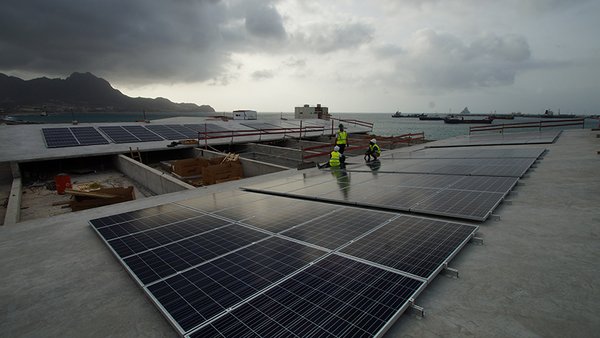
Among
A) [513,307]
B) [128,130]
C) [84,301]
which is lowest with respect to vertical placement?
[84,301]

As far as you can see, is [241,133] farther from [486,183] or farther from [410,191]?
[486,183]

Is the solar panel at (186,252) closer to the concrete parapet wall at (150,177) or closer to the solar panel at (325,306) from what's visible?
the solar panel at (325,306)

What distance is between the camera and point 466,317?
3.30 meters

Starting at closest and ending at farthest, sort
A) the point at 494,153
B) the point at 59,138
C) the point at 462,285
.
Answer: the point at 462,285 < the point at 494,153 < the point at 59,138

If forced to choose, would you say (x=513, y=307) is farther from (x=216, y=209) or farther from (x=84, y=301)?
(x=216, y=209)

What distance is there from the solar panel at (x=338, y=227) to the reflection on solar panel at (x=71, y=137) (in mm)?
21940

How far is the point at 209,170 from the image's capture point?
15.8m

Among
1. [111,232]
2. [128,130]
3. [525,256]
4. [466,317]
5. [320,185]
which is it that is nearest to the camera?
[466,317]

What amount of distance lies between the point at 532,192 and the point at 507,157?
5.83 meters

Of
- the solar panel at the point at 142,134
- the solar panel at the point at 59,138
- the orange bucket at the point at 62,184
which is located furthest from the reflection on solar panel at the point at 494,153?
the solar panel at the point at 59,138

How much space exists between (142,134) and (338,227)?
24.9 m

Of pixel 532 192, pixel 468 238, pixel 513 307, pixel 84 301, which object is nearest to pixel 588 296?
pixel 513 307

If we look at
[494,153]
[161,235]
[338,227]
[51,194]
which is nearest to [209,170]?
[51,194]

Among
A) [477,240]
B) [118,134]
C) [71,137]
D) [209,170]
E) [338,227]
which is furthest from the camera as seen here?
[118,134]
